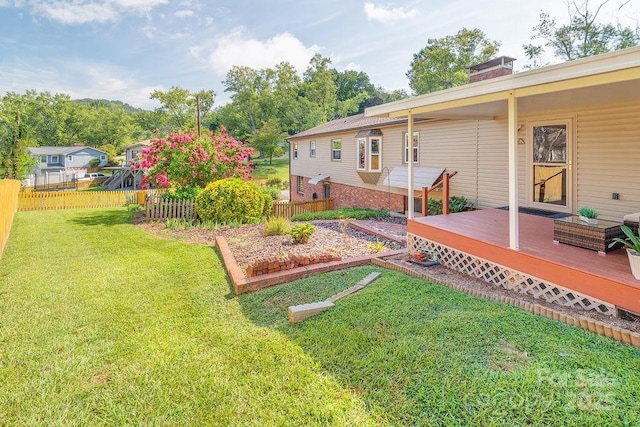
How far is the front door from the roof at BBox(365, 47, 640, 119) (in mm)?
501

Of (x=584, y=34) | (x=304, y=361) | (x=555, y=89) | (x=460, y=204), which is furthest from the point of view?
(x=584, y=34)

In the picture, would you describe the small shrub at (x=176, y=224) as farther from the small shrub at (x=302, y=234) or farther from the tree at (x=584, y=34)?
the tree at (x=584, y=34)

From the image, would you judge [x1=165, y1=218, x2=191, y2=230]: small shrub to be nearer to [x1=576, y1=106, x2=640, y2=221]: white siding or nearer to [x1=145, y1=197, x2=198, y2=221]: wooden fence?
[x1=145, y1=197, x2=198, y2=221]: wooden fence

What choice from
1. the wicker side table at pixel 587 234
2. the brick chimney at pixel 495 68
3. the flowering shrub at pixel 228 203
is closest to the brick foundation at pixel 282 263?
the wicker side table at pixel 587 234

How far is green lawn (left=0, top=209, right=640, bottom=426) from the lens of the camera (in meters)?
2.54

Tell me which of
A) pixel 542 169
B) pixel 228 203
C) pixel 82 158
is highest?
pixel 82 158

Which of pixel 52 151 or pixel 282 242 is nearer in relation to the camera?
pixel 282 242

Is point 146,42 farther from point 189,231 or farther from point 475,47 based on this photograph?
point 475,47

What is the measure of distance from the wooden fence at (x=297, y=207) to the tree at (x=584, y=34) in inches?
856

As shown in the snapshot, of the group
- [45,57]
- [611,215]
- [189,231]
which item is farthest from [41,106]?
[611,215]

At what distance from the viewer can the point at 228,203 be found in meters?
11.1

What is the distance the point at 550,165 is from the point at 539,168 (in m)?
0.26

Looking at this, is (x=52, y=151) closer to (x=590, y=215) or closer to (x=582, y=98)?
(x=582, y=98)

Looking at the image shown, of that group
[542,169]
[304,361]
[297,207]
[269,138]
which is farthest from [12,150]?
[269,138]
